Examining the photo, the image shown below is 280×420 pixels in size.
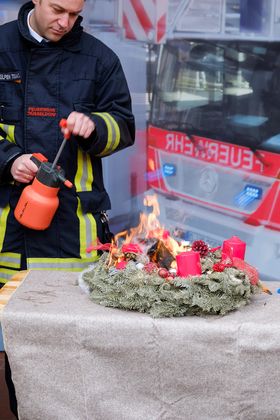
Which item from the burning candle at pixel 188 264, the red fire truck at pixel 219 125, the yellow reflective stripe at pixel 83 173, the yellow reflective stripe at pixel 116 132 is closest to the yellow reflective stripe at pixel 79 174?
the yellow reflective stripe at pixel 83 173

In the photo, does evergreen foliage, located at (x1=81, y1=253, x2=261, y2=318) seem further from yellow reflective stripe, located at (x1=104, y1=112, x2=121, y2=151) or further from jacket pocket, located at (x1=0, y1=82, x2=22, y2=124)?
jacket pocket, located at (x1=0, y1=82, x2=22, y2=124)

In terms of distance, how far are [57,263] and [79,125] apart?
0.57m

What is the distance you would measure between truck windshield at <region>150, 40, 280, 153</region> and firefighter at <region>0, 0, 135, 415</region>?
1.14m

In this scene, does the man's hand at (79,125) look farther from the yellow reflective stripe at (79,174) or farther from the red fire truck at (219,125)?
the red fire truck at (219,125)

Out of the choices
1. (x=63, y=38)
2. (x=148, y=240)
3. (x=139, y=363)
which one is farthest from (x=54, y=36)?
(x=139, y=363)

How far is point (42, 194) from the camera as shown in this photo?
8.44ft

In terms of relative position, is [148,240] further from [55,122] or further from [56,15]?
[56,15]

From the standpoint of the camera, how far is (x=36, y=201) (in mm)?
2572

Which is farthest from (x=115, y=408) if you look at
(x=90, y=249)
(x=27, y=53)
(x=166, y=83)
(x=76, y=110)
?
(x=166, y=83)

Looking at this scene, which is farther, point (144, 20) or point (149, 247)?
point (144, 20)

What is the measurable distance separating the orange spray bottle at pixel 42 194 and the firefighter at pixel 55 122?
0.34 ft

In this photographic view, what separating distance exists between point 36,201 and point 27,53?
57 centimetres

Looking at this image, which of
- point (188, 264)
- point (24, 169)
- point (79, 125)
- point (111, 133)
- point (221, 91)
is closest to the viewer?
point (188, 264)

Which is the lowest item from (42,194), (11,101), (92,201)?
(92,201)
